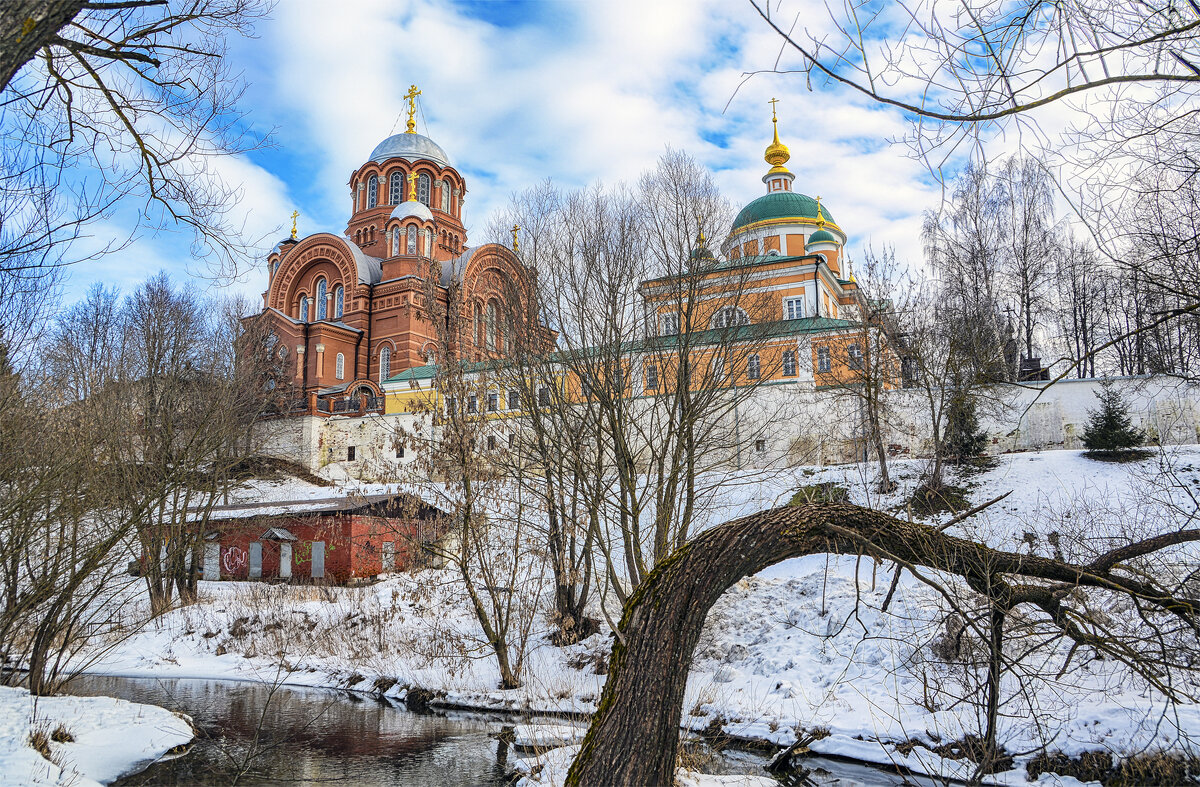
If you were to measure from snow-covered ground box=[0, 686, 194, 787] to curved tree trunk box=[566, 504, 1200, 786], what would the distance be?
5.63 meters

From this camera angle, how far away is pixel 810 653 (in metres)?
12.3

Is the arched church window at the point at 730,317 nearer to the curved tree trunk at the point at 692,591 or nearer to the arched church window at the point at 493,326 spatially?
the arched church window at the point at 493,326

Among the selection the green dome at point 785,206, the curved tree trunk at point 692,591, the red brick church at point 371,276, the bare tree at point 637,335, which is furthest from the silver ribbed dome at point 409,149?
the curved tree trunk at point 692,591

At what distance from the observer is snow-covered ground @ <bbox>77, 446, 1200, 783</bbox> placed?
8.77m

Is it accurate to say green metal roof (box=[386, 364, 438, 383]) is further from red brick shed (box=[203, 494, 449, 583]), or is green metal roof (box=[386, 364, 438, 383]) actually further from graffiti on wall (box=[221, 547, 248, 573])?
graffiti on wall (box=[221, 547, 248, 573])

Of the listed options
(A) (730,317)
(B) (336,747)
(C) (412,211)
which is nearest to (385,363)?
(C) (412,211)

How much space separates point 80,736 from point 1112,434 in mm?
21773

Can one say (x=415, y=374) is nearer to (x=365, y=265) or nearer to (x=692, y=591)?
(x=365, y=265)

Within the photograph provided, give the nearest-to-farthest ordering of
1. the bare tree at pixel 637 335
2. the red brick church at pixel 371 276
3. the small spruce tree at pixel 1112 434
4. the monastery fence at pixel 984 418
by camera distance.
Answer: the bare tree at pixel 637 335
the small spruce tree at pixel 1112 434
the monastery fence at pixel 984 418
the red brick church at pixel 371 276

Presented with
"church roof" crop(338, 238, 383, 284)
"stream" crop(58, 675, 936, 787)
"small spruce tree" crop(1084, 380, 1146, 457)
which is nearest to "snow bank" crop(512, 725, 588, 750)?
"stream" crop(58, 675, 936, 787)

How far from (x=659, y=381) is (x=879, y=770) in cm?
661

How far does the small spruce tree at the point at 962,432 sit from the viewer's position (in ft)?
57.4

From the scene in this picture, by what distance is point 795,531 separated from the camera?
4320 mm

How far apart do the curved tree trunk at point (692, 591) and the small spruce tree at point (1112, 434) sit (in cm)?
1771
